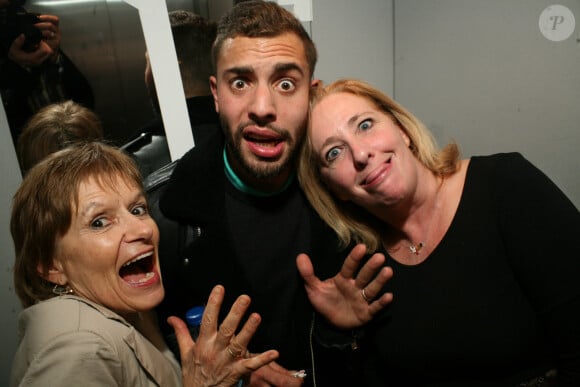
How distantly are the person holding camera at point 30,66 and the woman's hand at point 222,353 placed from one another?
127 centimetres

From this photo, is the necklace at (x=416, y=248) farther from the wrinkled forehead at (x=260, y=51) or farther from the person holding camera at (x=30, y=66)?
the person holding camera at (x=30, y=66)

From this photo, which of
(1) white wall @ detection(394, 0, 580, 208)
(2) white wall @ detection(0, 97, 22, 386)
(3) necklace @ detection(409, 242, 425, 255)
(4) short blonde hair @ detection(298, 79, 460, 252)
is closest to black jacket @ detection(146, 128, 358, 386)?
(4) short blonde hair @ detection(298, 79, 460, 252)

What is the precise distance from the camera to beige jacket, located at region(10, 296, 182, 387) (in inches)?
35.5

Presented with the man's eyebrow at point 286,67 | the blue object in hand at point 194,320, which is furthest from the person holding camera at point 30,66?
the blue object in hand at point 194,320

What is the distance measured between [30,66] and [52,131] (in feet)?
0.94

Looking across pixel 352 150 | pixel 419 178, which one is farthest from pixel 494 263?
pixel 352 150

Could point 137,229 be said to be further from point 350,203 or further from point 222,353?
point 350,203

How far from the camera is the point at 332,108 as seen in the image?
1.49m

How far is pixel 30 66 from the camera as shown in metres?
1.66

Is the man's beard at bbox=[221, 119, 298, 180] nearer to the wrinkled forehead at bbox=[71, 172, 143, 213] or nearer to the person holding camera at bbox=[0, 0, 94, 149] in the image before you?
the wrinkled forehead at bbox=[71, 172, 143, 213]

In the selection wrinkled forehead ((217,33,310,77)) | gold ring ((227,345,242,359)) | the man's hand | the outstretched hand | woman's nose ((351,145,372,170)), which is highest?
wrinkled forehead ((217,33,310,77))

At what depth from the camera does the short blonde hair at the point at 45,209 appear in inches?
42.9

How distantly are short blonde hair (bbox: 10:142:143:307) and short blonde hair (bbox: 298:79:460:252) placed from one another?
779mm

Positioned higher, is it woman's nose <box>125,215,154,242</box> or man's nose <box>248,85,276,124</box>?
man's nose <box>248,85,276,124</box>
